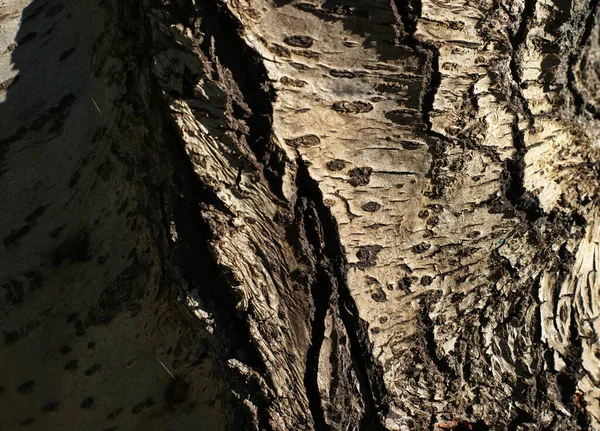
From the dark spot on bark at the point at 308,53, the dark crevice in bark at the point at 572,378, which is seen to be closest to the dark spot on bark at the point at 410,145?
the dark spot on bark at the point at 308,53

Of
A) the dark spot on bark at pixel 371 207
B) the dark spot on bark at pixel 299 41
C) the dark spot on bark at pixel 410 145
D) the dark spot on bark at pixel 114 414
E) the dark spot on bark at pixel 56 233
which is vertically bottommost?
the dark spot on bark at pixel 114 414

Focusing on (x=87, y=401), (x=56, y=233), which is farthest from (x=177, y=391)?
(x=56, y=233)

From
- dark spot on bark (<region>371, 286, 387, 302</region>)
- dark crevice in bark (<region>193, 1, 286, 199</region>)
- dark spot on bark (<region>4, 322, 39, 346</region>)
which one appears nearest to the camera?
dark crevice in bark (<region>193, 1, 286, 199</region>)

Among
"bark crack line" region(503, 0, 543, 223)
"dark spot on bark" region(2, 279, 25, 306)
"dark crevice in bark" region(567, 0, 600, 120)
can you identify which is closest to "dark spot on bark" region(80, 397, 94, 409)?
"dark spot on bark" region(2, 279, 25, 306)

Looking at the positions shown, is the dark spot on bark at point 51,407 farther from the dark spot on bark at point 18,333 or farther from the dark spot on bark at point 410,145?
the dark spot on bark at point 410,145

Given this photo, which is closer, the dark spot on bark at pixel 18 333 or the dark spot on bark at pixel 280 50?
the dark spot on bark at pixel 280 50

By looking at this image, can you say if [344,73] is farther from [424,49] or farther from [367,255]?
[367,255]

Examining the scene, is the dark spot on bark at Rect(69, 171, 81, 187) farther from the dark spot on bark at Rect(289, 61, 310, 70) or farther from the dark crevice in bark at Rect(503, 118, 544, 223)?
the dark crevice in bark at Rect(503, 118, 544, 223)

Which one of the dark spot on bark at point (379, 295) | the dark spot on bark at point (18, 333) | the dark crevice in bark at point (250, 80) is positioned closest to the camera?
the dark crevice in bark at point (250, 80)
